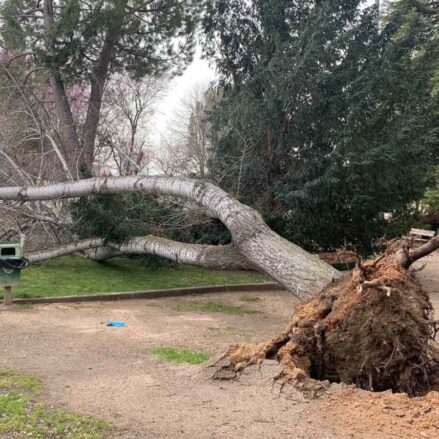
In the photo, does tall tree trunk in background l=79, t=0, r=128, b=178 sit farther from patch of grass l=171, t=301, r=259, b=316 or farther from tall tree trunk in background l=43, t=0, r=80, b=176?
patch of grass l=171, t=301, r=259, b=316

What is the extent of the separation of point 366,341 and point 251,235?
267 centimetres

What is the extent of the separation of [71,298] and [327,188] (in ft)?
16.4

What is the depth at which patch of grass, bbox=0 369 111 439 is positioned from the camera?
132 inches

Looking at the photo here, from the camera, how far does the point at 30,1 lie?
1380 cm

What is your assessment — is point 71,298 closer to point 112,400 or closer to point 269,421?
point 112,400

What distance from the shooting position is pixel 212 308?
28.1 ft

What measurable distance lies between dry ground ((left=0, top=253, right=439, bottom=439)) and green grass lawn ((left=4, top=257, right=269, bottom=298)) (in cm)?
204

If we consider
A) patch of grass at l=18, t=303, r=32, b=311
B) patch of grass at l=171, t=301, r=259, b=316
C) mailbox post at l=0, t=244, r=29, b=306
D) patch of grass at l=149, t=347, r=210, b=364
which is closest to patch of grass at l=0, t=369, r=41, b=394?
patch of grass at l=149, t=347, r=210, b=364

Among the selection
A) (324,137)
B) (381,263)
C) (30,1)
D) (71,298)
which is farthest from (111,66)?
(381,263)

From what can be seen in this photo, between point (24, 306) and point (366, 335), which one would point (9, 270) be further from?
point (366, 335)

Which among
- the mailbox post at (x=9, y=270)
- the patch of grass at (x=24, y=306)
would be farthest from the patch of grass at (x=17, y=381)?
the mailbox post at (x=9, y=270)

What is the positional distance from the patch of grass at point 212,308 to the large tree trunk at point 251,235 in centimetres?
170

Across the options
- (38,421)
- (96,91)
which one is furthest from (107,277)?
(38,421)

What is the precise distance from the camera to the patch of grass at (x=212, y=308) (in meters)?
8.33
